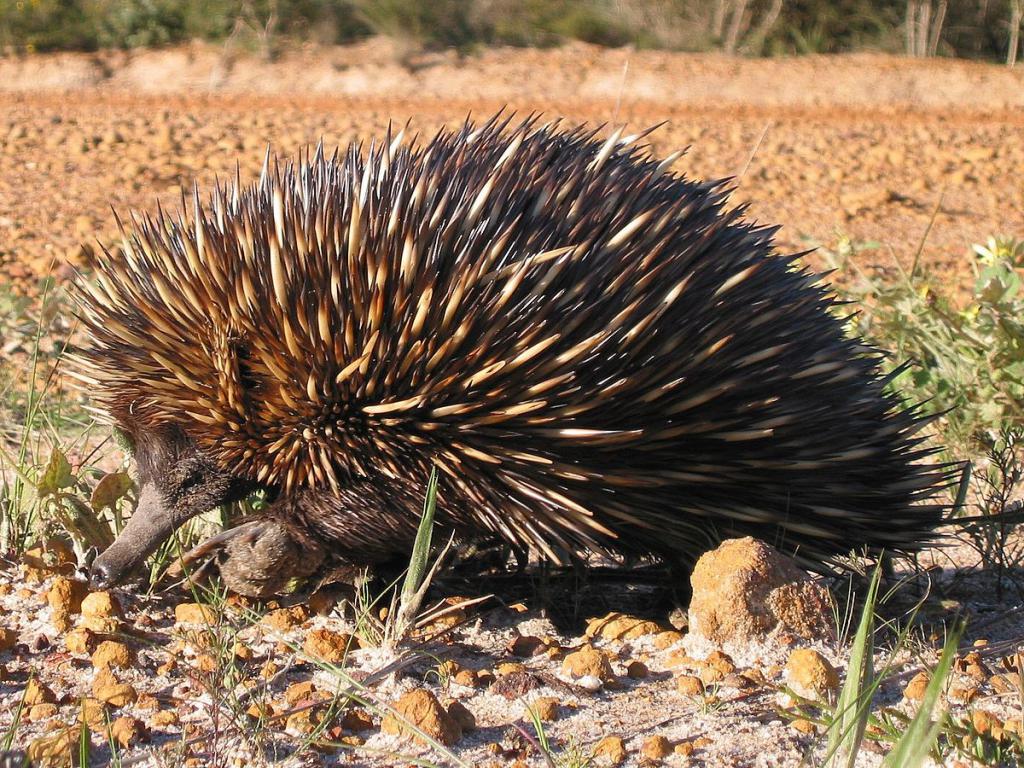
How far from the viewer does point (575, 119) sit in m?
11.9

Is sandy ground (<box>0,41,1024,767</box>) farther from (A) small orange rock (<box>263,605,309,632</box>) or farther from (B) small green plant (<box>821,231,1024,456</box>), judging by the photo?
(B) small green plant (<box>821,231,1024,456</box>)

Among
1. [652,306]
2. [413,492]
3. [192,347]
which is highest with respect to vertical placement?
[652,306]

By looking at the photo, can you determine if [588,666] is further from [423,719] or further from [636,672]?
[423,719]

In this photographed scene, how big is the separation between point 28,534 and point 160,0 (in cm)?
1185

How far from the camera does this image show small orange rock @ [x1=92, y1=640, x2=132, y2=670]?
2727 millimetres

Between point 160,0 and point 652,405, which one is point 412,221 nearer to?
point 652,405

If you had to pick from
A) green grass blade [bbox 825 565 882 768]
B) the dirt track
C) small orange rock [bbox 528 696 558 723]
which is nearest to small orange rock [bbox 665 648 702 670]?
small orange rock [bbox 528 696 558 723]

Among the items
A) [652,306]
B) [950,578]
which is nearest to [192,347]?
[652,306]

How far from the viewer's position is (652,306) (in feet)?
9.66

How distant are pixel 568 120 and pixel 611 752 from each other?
9907 mm

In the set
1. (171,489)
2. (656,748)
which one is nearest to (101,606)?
(171,489)

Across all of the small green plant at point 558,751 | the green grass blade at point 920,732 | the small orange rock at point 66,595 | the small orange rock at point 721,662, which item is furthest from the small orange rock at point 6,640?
the green grass blade at point 920,732

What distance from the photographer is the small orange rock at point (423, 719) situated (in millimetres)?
2406

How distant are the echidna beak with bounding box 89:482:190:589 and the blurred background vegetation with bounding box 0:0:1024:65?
37.1 feet
